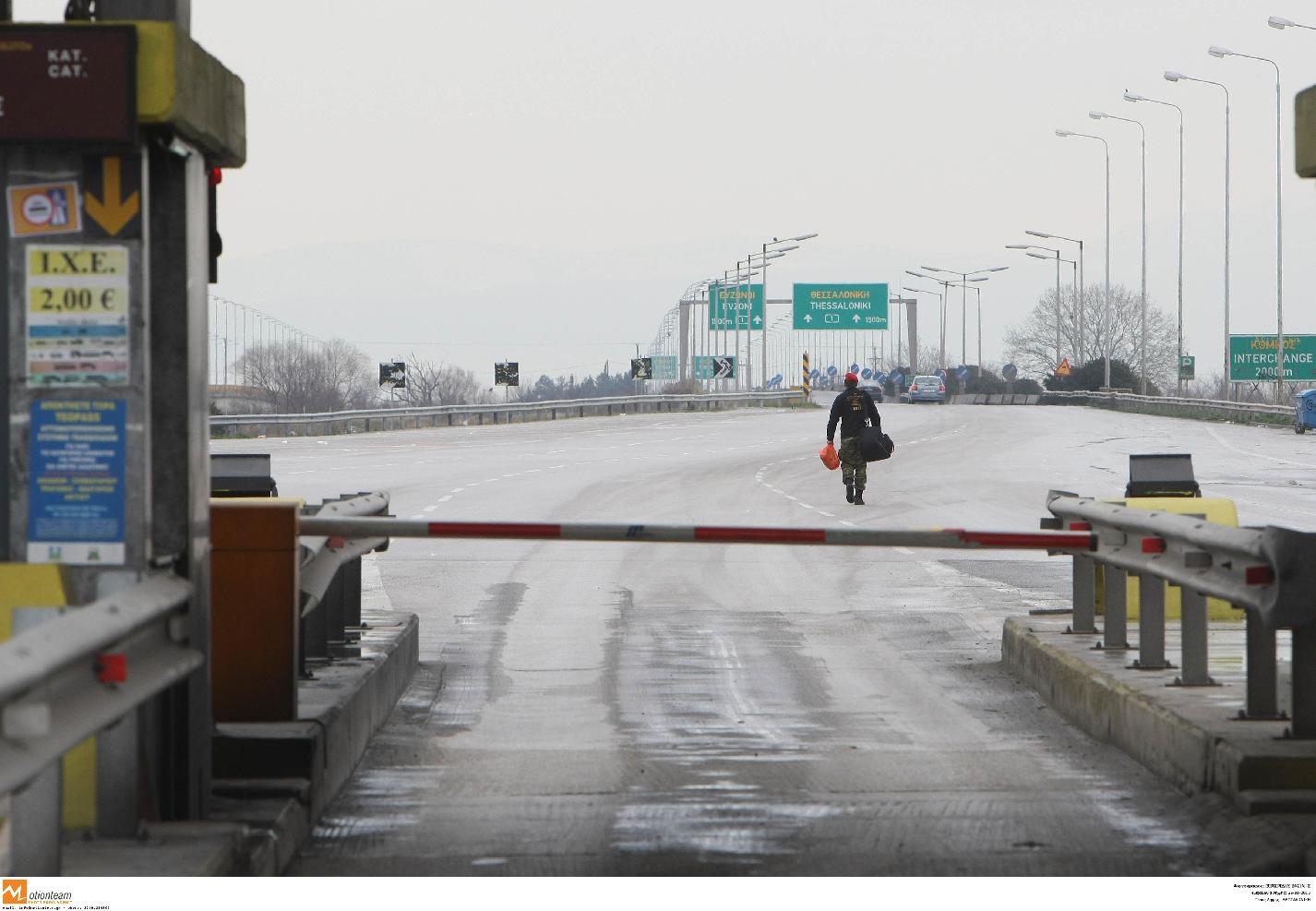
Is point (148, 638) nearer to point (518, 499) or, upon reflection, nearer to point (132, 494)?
point (132, 494)

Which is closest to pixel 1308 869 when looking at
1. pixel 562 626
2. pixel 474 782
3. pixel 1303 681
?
pixel 1303 681

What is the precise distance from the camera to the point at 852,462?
2986 cm

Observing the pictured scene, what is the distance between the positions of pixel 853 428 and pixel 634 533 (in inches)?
888

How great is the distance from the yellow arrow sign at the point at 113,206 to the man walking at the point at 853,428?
949 inches

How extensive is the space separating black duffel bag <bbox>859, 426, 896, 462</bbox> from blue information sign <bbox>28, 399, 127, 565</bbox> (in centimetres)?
2376

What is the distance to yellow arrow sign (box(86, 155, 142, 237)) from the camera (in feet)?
18.1

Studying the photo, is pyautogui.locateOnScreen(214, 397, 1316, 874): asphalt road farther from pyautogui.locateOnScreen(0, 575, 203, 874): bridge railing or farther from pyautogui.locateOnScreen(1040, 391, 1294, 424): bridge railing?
pyautogui.locateOnScreen(1040, 391, 1294, 424): bridge railing

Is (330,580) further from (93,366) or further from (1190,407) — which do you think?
(1190,407)

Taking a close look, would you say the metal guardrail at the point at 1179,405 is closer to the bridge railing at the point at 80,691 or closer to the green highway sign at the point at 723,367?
the green highway sign at the point at 723,367

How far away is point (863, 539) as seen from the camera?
7.92 meters

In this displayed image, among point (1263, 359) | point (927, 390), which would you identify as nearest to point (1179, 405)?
point (1263, 359)

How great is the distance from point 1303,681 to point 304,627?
14.4 feet

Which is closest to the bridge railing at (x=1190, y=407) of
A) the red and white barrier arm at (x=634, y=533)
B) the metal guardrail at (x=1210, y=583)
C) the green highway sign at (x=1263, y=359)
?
the green highway sign at (x=1263, y=359)

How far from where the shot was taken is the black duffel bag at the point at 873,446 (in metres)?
29.0
